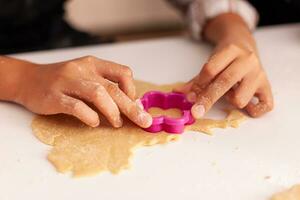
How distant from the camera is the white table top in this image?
0.59 metres

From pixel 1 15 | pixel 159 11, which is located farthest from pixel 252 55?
pixel 159 11

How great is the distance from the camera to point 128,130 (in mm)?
690

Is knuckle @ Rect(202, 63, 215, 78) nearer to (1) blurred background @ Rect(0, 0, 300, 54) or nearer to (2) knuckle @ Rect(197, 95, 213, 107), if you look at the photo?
(2) knuckle @ Rect(197, 95, 213, 107)

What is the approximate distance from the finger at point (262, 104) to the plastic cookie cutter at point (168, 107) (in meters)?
0.09

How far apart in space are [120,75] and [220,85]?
0.14 m

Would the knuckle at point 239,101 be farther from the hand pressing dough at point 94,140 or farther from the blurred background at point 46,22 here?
the blurred background at point 46,22

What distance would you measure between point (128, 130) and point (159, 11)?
3.96 feet

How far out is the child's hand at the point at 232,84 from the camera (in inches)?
28.3

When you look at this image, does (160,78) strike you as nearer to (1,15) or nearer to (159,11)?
(1,15)

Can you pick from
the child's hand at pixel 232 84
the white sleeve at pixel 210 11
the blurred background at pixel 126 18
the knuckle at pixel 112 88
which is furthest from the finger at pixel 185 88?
the blurred background at pixel 126 18

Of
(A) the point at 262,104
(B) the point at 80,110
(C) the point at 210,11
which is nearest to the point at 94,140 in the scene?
(B) the point at 80,110

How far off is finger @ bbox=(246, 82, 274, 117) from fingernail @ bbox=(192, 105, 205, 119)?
0.26 ft

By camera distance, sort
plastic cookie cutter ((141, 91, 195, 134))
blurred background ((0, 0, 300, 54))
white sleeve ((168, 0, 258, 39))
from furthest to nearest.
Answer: blurred background ((0, 0, 300, 54))
white sleeve ((168, 0, 258, 39))
plastic cookie cutter ((141, 91, 195, 134))

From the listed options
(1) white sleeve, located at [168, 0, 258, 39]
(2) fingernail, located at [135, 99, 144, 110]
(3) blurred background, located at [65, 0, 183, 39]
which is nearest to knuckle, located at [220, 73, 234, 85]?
(2) fingernail, located at [135, 99, 144, 110]
